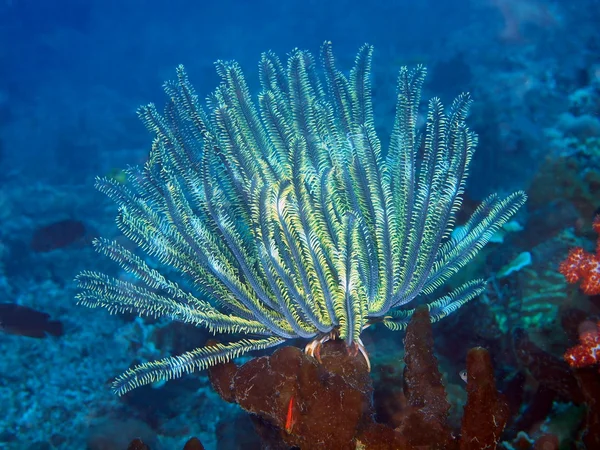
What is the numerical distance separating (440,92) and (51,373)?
977 centimetres

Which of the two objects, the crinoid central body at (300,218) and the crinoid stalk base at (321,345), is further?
the crinoid stalk base at (321,345)

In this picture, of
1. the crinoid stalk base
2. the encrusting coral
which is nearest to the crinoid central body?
the crinoid stalk base

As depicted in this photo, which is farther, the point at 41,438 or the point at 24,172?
the point at 24,172

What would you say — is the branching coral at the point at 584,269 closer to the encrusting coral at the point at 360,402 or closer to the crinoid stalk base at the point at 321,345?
the encrusting coral at the point at 360,402

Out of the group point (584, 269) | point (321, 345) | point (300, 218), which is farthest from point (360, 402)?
point (584, 269)

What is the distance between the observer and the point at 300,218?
297 centimetres

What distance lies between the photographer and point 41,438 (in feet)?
18.9

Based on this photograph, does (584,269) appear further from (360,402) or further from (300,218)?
(300,218)

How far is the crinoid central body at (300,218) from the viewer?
3.15 m

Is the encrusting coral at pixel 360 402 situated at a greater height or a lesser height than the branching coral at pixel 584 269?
lesser

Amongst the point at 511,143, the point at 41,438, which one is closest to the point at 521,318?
the point at 511,143

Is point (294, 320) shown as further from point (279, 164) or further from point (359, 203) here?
point (279, 164)

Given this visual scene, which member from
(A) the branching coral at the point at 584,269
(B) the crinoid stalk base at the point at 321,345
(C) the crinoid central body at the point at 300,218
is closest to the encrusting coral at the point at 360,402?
(B) the crinoid stalk base at the point at 321,345

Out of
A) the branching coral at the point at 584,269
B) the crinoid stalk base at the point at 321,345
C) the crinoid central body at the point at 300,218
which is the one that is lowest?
the crinoid stalk base at the point at 321,345
